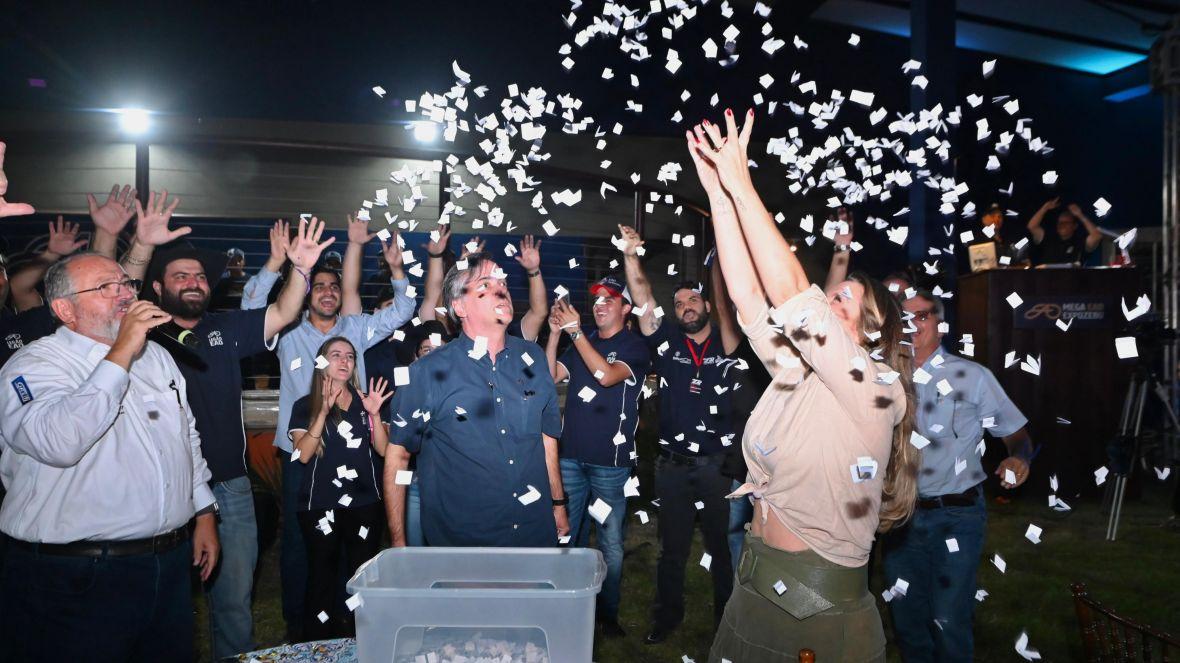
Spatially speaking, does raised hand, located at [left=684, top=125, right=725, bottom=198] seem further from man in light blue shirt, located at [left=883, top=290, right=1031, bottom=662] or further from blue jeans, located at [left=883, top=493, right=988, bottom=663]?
blue jeans, located at [left=883, top=493, right=988, bottom=663]

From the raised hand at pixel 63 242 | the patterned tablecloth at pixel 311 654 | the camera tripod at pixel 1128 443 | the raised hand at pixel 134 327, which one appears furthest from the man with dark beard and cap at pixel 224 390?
the camera tripod at pixel 1128 443

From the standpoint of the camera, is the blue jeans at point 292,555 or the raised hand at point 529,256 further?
the raised hand at point 529,256

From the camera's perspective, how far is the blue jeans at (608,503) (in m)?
4.40

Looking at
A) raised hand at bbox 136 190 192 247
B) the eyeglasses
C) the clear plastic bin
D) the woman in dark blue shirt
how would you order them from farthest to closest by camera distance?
the woman in dark blue shirt, raised hand at bbox 136 190 192 247, the eyeglasses, the clear plastic bin

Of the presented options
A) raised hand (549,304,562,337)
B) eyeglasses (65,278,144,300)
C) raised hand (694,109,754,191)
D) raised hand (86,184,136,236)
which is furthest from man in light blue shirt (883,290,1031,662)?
raised hand (86,184,136,236)

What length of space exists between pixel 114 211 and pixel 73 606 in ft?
7.07

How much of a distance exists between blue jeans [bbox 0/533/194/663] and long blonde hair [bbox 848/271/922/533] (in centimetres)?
229

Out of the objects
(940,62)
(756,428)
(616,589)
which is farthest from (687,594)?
(940,62)

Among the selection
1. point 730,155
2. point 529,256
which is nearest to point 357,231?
point 529,256

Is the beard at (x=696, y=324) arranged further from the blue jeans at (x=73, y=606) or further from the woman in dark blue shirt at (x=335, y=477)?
the blue jeans at (x=73, y=606)

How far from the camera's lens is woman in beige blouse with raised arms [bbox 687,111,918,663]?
1.95 m

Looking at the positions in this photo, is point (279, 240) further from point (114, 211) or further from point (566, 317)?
point (566, 317)

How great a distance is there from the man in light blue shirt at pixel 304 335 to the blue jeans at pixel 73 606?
4.61 ft

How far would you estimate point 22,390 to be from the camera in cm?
240
